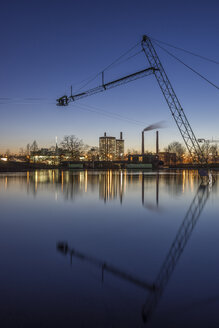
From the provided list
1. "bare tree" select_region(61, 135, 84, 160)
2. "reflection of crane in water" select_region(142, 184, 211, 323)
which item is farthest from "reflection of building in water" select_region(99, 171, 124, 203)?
"bare tree" select_region(61, 135, 84, 160)

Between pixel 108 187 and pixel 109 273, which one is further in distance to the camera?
pixel 108 187

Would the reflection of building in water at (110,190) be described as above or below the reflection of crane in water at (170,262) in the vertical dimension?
below

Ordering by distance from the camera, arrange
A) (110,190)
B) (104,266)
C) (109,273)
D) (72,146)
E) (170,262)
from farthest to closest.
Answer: (72,146) < (110,190) < (170,262) < (104,266) < (109,273)

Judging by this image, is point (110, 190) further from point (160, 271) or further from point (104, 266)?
point (160, 271)

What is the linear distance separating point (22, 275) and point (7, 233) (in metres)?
2.95

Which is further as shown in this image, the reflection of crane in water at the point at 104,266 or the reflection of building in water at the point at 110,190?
the reflection of building in water at the point at 110,190

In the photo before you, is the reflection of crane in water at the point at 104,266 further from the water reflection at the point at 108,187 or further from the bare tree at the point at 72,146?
the bare tree at the point at 72,146

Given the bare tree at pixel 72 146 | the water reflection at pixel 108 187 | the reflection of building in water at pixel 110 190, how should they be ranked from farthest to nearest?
1. the bare tree at pixel 72 146
2. the reflection of building in water at pixel 110 190
3. the water reflection at pixel 108 187

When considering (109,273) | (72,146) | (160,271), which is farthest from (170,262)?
(72,146)

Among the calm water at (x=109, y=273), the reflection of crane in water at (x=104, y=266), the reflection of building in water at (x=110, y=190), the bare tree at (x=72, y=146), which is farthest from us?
the bare tree at (x=72, y=146)

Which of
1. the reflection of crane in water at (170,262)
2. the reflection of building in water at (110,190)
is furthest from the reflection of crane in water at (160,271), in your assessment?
the reflection of building in water at (110,190)

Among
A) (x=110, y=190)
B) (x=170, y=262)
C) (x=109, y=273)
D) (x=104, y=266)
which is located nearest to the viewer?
(x=109, y=273)

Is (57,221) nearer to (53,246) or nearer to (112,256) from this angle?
(53,246)

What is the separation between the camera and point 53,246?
528cm
